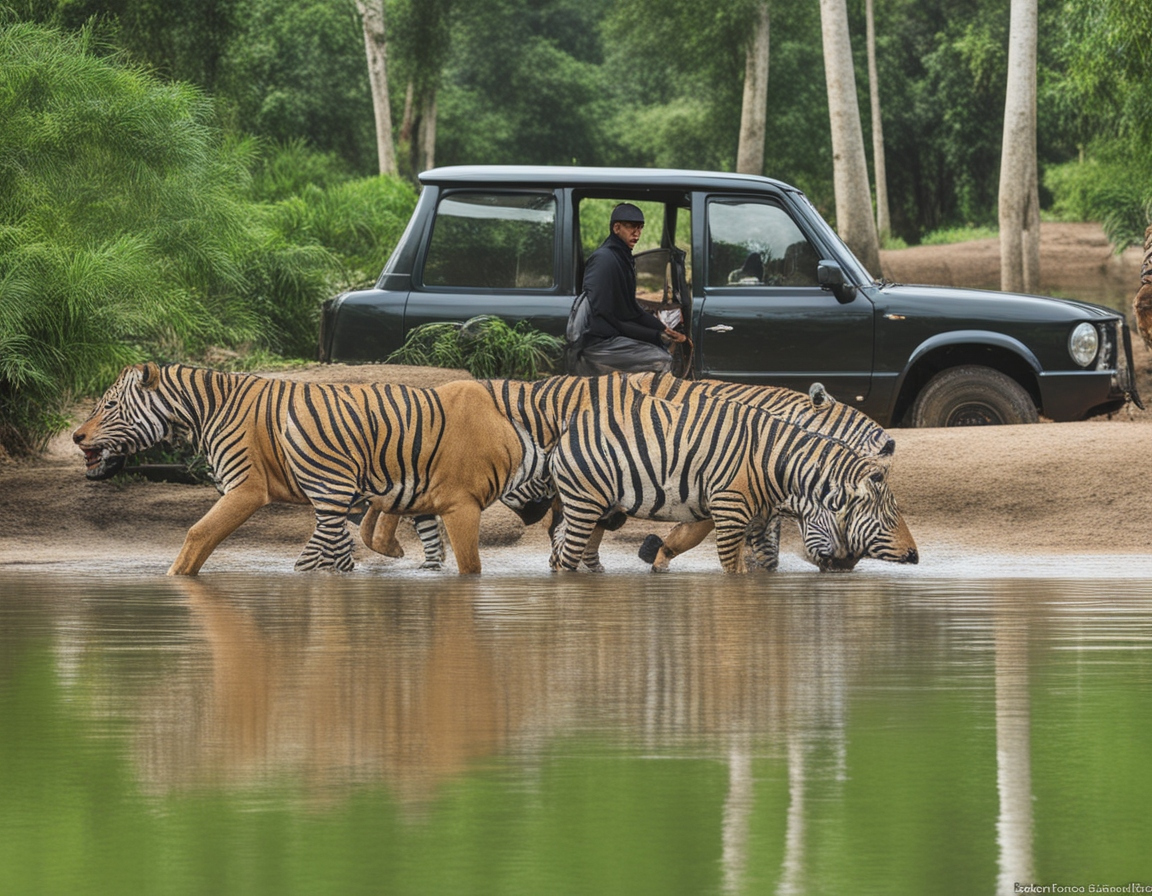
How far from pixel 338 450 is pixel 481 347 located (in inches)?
126

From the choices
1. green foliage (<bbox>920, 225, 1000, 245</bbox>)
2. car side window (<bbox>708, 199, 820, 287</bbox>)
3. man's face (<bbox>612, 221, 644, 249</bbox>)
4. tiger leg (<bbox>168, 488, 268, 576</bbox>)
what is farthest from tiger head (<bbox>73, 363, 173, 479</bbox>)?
green foliage (<bbox>920, 225, 1000, 245</bbox>)

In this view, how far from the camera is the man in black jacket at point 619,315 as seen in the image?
10.5m

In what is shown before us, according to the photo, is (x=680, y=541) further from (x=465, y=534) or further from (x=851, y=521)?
(x=465, y=534)

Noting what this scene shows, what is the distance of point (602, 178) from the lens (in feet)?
39.9

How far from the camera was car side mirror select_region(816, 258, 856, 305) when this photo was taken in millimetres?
12047

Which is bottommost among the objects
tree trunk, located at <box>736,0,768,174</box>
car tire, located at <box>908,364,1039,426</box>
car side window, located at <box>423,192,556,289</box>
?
car tire, located at <box>908,364,1039,426</box>

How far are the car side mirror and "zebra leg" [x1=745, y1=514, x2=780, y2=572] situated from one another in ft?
10.0

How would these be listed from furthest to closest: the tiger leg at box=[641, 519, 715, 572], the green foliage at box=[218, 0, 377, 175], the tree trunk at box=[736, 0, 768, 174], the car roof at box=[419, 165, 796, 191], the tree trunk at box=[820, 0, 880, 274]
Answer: the green foliage at box=[218, 0, 377, 175], the tree trunk at box=[736, 0, 768, 174], the tree trunk at box=[820, 0, 880, 274], the car roof at box=[419, 165, 796, 191], the tiger leg at box=[641, 519, 715, 572]

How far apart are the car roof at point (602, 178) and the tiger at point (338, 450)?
3.19m

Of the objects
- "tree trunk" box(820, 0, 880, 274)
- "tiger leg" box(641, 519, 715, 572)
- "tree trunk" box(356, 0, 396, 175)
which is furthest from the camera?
"tree trunk" box(356, 0, 396, 175)

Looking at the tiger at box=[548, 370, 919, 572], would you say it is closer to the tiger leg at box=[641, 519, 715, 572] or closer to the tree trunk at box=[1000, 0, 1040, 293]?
the tiger leg at box=[641, 519, 715, 572]

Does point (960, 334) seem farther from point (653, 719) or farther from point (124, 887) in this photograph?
point (124, 887)

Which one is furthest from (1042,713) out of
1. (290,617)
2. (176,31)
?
(176,31)

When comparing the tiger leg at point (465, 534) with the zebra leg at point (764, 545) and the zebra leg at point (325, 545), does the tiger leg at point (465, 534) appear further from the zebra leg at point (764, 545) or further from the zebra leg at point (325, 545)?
the zebra leg at point (764, 545)
